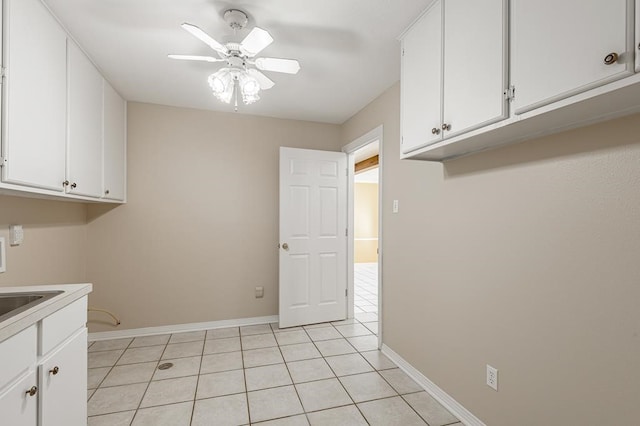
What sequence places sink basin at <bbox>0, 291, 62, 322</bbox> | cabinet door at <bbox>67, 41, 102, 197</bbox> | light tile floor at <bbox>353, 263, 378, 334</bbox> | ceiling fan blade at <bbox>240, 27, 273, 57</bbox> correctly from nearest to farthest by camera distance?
sink basin at <bbox>0, 291, 62, 322</bbox> → ceiling fan blade at <bbox>240, 27, 273, 57</bbox> → cabinet door at <bbox>67, 41, 102, 197</bbox> → light tile floor at <bbox>353, 263, 378, 334</bbox>

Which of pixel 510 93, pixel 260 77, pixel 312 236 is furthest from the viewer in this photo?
pixel 312 236

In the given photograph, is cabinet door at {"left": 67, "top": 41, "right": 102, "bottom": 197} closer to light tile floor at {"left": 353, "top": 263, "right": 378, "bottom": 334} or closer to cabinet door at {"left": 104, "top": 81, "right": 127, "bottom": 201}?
cabinet door at {"left": 104, "top": 81, "right": 127, "bottom": 201}

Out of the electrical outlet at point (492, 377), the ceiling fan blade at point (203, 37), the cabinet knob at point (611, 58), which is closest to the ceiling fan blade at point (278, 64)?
the ceiling fan blade at point (203, 37)

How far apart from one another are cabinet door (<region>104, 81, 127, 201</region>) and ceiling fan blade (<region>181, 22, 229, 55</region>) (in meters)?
1.53

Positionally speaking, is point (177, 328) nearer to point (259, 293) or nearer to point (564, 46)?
point (259, 293)

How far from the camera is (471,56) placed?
1461mm

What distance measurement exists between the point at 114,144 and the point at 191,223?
1071mm

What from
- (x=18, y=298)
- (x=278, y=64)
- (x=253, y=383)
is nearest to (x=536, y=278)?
(x=278, y=64)

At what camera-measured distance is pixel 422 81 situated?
1812 millimetres

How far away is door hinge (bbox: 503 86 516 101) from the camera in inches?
49.7

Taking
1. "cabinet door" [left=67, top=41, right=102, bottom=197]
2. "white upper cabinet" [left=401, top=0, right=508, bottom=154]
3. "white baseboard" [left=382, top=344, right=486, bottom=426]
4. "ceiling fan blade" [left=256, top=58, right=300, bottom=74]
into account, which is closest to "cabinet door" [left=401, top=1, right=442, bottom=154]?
"white upper cabinet" [left=401, top=0, right=508, bottom=154]

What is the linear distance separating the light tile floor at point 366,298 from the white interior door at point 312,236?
336 mm

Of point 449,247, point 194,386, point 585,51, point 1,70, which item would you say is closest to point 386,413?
point 449,247

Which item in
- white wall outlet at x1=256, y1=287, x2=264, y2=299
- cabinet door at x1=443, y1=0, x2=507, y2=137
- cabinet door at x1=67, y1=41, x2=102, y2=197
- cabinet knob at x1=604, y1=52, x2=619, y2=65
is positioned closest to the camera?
cabinet knob at x1=604, y1=52, x2=619, y2=65
